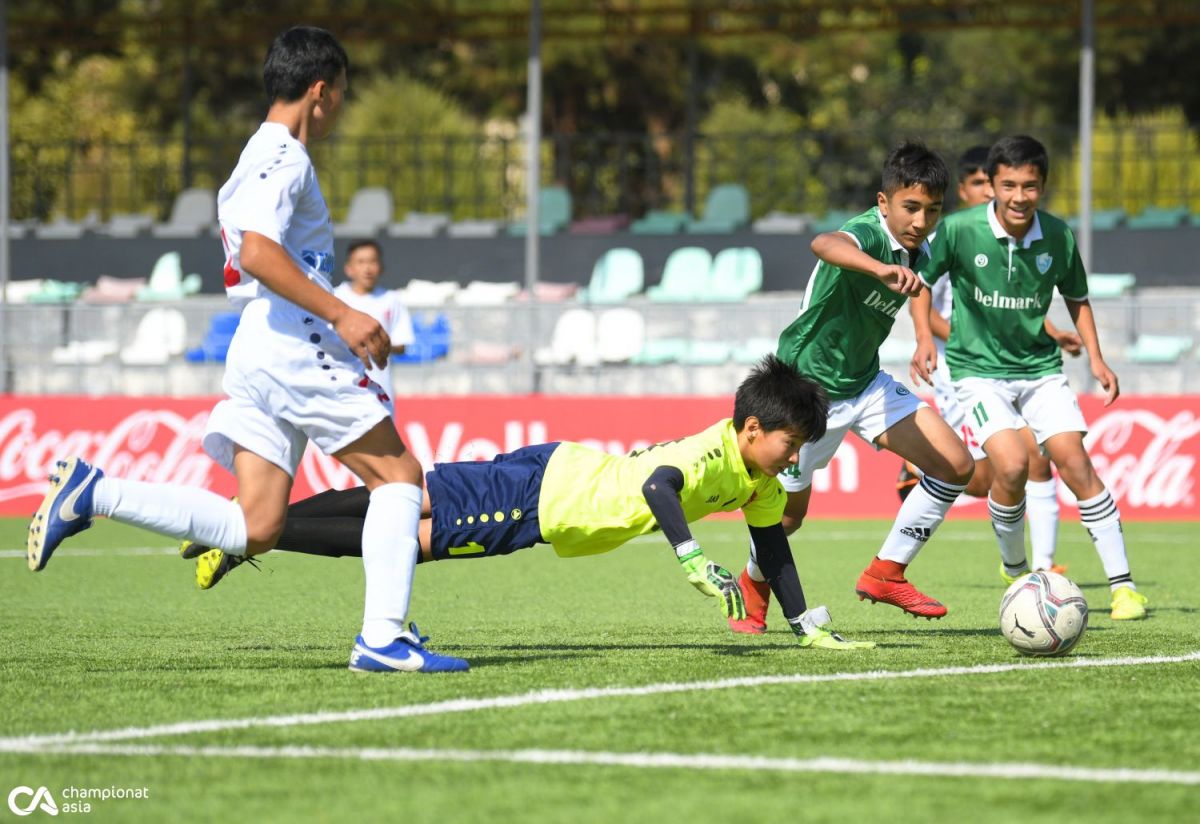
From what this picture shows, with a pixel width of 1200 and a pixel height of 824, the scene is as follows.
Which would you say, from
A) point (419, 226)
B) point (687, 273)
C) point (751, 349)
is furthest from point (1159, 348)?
point (419, 226)

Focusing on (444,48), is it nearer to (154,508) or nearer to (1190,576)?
(1190,576)

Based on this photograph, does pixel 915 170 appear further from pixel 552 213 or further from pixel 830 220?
pixel 552 213

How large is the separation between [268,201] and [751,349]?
1250 centimetres

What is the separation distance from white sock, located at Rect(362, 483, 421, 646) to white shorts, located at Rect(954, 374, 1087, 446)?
326cm


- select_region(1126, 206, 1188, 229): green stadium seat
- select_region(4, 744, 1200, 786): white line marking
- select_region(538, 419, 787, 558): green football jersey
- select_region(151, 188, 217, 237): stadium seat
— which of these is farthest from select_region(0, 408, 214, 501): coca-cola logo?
select_region(1126, 206, 1188, 229): green stadium seat

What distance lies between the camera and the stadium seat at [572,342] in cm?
1689

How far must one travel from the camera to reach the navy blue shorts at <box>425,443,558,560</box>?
619 cm

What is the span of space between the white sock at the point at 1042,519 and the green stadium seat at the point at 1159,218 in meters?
17.3

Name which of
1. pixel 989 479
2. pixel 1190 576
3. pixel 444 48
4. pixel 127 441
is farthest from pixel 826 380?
pixel 444 48

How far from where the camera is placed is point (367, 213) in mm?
27922

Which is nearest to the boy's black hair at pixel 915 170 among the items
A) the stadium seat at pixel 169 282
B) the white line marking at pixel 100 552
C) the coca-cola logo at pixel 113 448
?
the white line marking at pixel 100 552

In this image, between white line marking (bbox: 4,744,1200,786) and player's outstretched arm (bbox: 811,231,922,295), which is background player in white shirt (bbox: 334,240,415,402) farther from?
white line marking (bbox: 4,744,1200,786)

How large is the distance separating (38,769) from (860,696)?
2.20 m

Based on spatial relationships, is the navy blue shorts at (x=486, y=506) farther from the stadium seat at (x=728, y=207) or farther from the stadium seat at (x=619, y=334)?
the stadium seat at (x=728, y=207)
